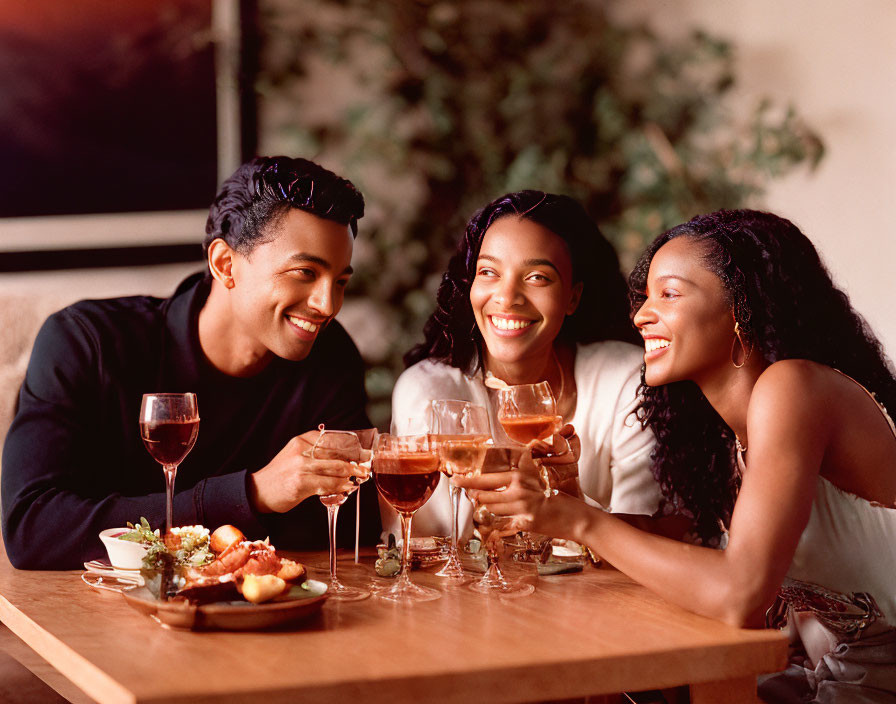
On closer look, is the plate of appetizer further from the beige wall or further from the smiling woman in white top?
the beige wall

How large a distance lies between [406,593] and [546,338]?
941 mm

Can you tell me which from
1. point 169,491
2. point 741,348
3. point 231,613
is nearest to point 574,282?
point 741,348

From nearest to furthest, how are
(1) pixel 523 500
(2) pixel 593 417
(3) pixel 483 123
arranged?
(1) pixel 523 500 → (2) pixel 593 417 → (3) pixel 483 123

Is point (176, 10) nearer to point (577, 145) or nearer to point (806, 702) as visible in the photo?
point (577, 145)

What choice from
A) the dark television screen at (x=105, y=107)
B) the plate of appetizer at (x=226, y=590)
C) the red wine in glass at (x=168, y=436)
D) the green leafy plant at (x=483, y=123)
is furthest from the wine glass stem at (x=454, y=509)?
the dark television screen at (x=105, y=107)

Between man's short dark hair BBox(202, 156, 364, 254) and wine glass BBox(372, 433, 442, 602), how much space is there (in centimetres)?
79

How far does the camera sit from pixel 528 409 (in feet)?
6.30

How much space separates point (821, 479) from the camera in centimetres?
190

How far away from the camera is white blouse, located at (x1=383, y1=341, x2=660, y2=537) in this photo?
8.03ft

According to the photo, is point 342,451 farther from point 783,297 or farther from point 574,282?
point 574,282

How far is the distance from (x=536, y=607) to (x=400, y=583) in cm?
24

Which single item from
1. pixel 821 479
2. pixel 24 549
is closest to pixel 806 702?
pixel 821 479

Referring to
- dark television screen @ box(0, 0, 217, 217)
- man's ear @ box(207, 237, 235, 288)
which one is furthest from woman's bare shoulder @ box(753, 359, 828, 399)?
dark television screen @ box(0, 0, 217, 217)

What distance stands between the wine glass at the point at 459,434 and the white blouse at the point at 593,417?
28.2 inches
